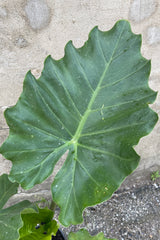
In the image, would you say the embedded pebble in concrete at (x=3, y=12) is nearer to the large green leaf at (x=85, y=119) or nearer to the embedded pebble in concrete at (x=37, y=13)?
the embedded pebble in concrete at (x=37, y=13)

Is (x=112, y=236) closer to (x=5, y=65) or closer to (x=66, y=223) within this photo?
(x=66, y=223)

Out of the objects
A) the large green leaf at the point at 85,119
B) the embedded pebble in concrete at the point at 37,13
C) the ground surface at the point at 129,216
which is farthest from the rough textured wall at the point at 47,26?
the ground surface at the point at 129,216

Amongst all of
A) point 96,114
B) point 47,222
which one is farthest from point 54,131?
point 47,222

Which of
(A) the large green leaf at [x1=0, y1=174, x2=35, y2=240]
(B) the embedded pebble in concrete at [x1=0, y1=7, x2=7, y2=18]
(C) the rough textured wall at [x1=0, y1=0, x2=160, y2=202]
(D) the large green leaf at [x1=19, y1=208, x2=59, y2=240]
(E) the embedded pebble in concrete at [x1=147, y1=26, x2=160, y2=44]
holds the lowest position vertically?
(D) the large green leaf at [x1=19, y1=208, x2=59, y2=240]

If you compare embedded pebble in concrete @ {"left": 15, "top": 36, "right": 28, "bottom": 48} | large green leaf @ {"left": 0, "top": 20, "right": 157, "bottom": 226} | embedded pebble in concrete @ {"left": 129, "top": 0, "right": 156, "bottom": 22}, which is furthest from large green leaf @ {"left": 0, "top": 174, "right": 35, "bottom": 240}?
embedded pebble in concrete @ {"left": 129, "top": 0, "right": 156, "bottom": 22}

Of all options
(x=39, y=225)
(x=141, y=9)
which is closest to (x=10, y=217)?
(x=39, y=225)

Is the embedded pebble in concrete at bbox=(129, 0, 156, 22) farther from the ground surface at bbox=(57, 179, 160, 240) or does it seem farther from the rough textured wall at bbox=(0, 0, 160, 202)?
the ground surface at bbox=(57, 179, 160, 240)
